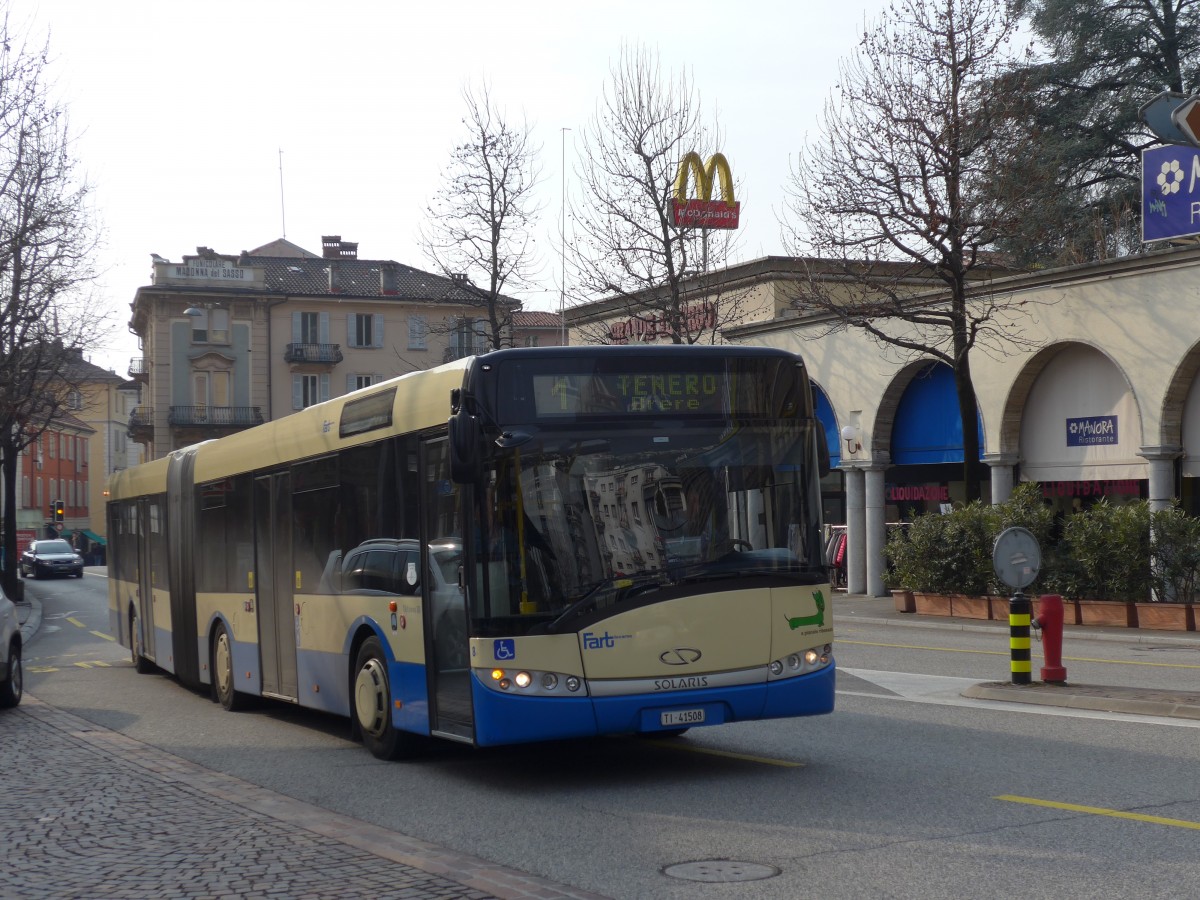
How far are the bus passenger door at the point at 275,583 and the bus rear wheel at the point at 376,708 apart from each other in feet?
6.50

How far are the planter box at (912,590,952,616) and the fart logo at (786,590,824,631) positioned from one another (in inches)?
669

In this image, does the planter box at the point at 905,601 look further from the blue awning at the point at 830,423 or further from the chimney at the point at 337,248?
the chimney at the point at 337,248

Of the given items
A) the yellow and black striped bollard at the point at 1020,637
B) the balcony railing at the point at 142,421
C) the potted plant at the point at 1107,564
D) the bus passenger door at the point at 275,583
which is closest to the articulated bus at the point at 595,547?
the bus passenger door at the point at 275,583

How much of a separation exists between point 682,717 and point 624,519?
131 cm

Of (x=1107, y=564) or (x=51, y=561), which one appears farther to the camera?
(x=51, y=561)

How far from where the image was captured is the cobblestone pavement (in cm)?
682

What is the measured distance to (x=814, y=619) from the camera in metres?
9.93

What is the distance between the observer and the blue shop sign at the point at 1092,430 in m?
27.4

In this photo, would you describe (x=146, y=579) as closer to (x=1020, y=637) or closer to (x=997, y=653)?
(x=997, y=653)

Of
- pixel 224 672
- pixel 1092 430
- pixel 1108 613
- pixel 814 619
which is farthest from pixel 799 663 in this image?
pixel 1092 430

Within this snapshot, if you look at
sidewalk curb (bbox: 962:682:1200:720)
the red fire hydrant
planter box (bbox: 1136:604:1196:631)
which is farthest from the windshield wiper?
planter box (bbox: 1136:604:1196:631)

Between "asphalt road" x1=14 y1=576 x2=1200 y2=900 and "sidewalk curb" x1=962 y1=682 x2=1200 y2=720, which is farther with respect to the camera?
"sidewalk curb" x1=962 y1=682 x2=1200 y2=720

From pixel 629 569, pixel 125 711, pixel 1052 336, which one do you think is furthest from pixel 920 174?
pixel 629 569

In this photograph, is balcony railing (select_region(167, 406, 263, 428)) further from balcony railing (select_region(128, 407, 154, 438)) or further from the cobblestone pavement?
the cobblestone pavement
